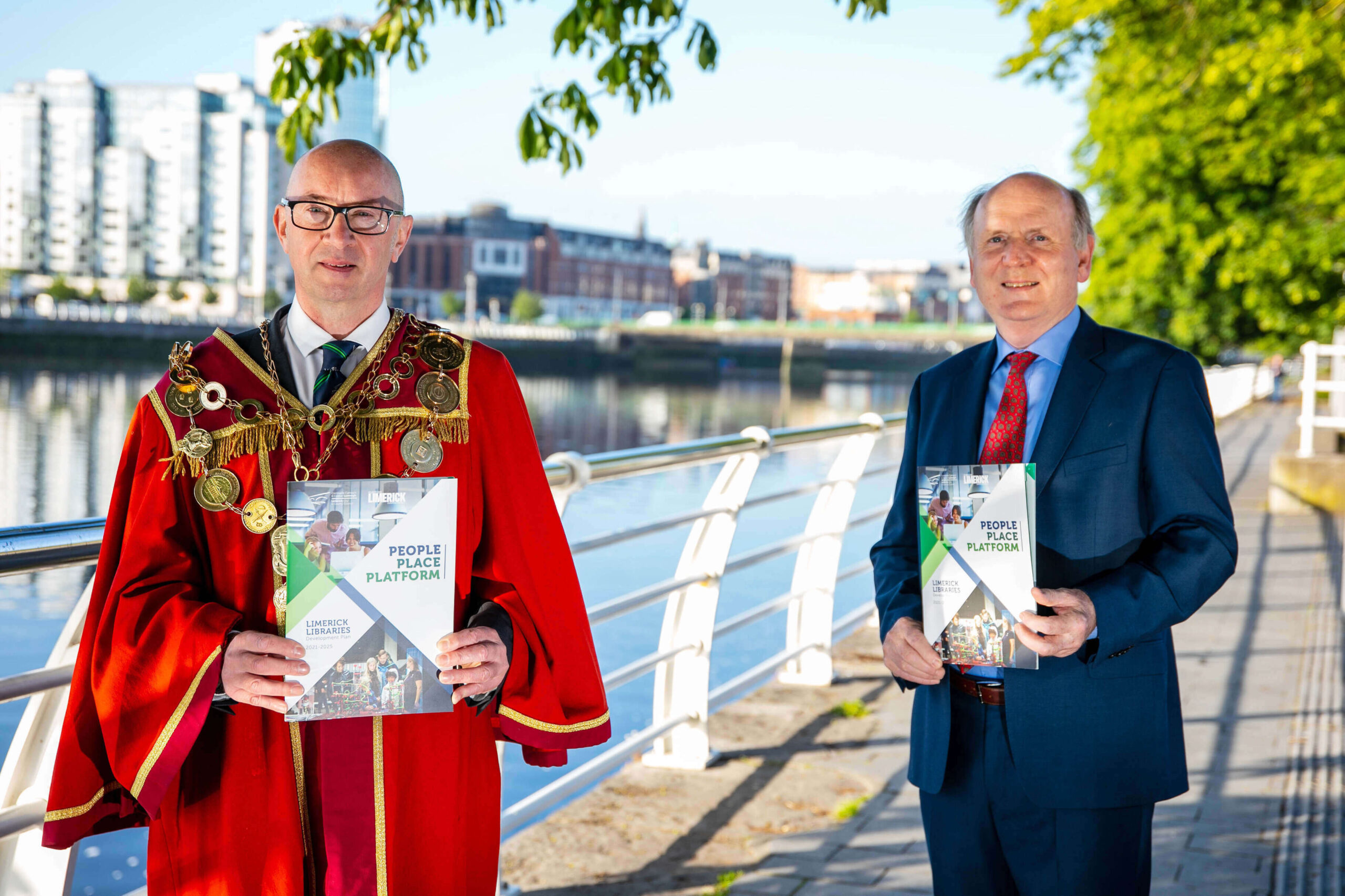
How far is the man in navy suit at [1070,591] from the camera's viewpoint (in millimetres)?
1824

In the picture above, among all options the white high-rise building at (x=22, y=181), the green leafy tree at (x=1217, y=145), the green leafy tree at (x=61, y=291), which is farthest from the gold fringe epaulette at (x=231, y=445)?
the white high-rise building at (x=22, y=181)

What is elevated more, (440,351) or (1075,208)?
(1075,208)

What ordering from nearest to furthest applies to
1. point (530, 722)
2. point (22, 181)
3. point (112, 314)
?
point (530, 722), point (112, 314), point (22, 181)

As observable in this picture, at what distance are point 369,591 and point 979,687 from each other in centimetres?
96

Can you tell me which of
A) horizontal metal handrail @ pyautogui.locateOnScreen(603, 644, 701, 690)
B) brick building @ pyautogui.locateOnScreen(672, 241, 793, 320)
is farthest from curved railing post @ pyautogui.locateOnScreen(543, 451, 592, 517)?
brick building @ pyautogui.locateOnScreen(672, 241, 793, 320)

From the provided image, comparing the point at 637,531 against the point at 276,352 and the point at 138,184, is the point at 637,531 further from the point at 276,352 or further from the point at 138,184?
the point at 138,184

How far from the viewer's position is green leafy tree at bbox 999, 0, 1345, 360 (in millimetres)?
8633

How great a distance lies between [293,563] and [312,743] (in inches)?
11.5

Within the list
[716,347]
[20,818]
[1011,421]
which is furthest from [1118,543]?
[716,347]

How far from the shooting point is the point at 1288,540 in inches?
377

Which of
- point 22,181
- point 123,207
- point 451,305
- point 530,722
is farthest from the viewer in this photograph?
point 123,207

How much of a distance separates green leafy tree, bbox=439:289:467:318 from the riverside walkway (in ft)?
309

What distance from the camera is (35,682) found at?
1.84 metres

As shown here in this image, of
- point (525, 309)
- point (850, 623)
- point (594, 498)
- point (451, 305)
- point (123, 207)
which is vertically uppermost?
point (123, 207)
